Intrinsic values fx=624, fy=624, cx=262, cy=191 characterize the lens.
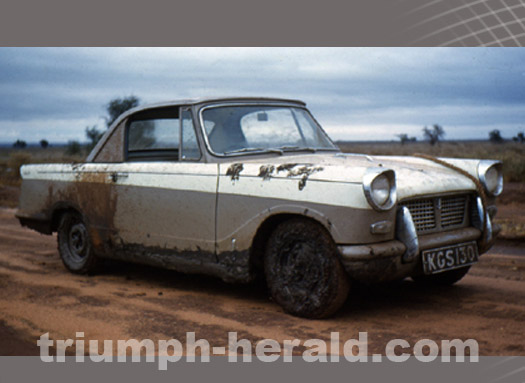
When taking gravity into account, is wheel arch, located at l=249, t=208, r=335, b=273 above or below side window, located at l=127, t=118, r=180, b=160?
below

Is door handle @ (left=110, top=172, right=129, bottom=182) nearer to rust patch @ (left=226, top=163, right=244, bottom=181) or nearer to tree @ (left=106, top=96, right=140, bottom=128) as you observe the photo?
rust patch @ (left=226, top=163, right=244, bottom=181)

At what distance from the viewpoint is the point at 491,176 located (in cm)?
555

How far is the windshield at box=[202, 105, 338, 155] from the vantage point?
5680 millimetres

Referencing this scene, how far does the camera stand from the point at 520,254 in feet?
25.4

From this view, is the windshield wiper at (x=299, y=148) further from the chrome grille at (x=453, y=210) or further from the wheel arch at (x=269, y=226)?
the chrome grille at (x=453, y=210)

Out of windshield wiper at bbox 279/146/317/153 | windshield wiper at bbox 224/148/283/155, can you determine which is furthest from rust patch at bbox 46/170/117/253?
windshield wiper at bbox 279/146/317/153

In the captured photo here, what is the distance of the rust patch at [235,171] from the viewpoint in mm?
5206

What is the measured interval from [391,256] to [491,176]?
5.24ft

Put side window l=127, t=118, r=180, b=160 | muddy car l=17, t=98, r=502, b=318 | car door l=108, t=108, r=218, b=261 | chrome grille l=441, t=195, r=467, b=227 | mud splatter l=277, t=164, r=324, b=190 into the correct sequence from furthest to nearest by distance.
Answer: side window l=127, t=118, r=180, b=160 < car door l=108, t=108, r=218, b=261 < chrome grille l=441, t=195, r=467, b=227 < mud splatter l=277, t=164, r=324, b=190 < muddy car l=17, t=98, r=502, b=318

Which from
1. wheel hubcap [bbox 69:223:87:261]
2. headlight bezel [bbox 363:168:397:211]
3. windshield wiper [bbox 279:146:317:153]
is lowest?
wheel hubcap [bbox 69:223:87:261]

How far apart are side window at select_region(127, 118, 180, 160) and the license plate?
265 cm

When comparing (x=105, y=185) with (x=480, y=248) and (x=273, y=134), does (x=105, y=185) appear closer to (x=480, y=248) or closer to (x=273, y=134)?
(x=273, y=134)

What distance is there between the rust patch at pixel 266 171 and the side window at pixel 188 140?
81 cm

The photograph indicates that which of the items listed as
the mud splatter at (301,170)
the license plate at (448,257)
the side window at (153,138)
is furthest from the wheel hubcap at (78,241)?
the license plate at (448,257)
